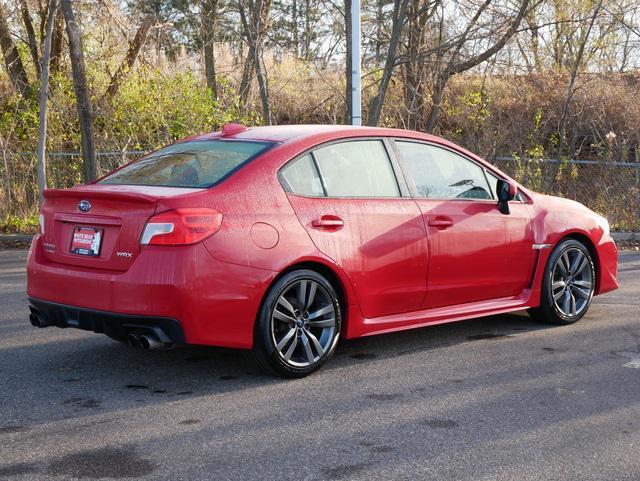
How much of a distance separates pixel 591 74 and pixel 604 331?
1818 cm

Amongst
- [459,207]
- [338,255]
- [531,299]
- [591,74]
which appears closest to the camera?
[338,255]

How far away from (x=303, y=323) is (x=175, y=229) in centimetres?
107

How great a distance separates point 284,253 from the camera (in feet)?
18.9

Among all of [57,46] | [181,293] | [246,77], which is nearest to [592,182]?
[246,77]

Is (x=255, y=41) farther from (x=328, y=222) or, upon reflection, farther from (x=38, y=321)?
(x=38, y=321)

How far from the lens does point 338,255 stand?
609cm

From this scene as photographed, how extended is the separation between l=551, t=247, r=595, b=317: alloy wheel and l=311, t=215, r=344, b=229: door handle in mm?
2278

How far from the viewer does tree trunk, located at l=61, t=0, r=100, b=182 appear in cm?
1631

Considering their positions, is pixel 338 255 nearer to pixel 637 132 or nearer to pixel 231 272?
pixel 231 272

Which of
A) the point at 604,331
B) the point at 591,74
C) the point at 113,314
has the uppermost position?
the point at 591,74

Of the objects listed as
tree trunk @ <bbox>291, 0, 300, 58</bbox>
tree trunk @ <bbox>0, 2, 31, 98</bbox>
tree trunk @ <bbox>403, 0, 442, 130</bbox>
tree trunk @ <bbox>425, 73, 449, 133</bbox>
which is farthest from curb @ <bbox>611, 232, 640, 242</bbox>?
tree trunk @ <bbox>291, 0, 300, 58</bbox>

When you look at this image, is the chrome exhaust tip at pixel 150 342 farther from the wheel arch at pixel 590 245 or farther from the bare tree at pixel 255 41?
the bare tree at pixel 255 41

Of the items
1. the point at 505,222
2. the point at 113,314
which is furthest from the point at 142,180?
the point at 505,222

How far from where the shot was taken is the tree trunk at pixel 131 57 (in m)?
20.7
